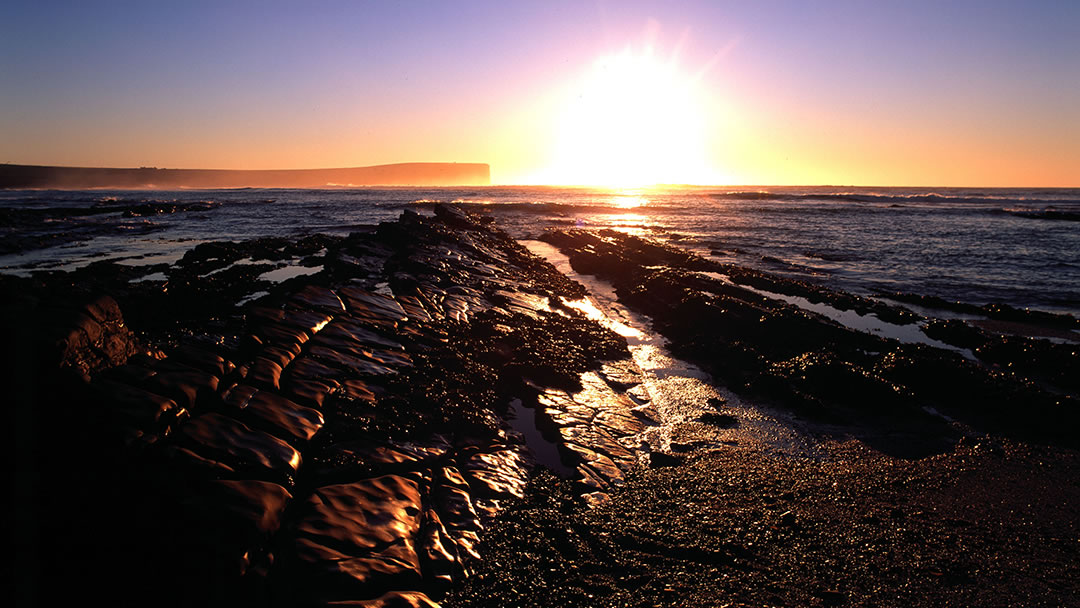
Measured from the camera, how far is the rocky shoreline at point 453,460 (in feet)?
11.1

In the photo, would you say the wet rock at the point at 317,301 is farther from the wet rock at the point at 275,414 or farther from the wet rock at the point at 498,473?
the wet rock at the point at 498,473

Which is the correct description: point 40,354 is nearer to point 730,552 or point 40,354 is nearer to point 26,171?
point 730,552

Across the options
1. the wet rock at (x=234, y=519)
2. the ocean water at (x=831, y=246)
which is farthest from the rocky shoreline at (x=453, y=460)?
the ocean water at (x=831, y=246)

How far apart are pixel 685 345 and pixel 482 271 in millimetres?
6855

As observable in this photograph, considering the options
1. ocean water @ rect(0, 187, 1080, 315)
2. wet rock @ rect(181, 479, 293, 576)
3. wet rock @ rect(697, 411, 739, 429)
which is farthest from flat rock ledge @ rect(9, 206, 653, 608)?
ocean water @ rect(0, 187, 1080, 315)

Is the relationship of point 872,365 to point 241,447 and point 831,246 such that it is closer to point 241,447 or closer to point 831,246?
point 241,447

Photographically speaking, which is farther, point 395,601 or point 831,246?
point 831,246

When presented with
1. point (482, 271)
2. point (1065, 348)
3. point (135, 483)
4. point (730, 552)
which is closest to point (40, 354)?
point (135, 483)

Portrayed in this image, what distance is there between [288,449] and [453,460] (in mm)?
1641

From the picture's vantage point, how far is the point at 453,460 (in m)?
5.42

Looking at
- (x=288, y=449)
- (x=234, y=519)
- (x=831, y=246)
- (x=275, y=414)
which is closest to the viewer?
(x=234, y=519)

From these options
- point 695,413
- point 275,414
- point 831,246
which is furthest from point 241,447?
point 831,246

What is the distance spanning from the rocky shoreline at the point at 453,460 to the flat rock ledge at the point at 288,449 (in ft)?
0.07

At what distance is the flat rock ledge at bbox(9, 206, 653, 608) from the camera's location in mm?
3246
